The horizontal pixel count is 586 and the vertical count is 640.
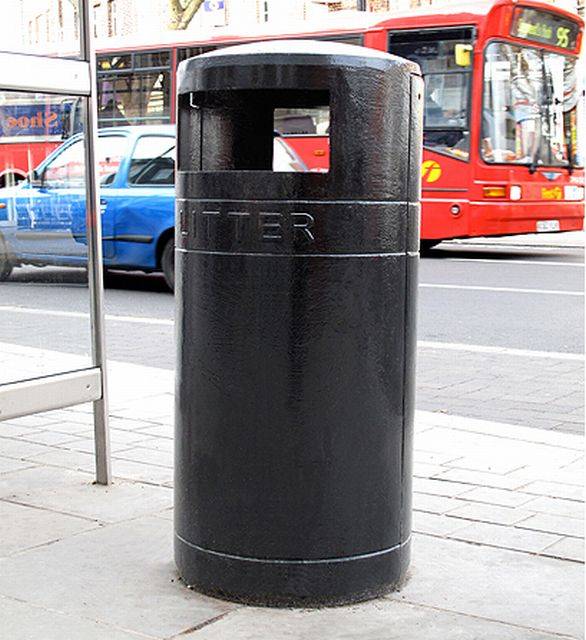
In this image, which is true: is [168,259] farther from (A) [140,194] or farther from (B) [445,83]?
(B) [445,83]

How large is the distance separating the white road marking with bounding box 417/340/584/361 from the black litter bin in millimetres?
5012

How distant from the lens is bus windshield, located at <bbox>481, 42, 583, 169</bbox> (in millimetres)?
15695

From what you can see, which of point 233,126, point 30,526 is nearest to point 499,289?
point 30,526

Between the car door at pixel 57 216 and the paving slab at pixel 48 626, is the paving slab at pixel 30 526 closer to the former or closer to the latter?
the paving slab at pixel 48 626

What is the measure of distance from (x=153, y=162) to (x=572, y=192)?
272 inches

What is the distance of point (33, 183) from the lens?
16.0ft

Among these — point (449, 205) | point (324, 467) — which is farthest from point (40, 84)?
point (449, 205)

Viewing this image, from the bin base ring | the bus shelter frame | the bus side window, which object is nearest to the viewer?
the bin base ring

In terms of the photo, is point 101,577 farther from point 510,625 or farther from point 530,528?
point 530,528

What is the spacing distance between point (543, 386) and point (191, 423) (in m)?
4.13

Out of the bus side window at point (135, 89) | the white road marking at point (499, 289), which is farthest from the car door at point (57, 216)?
the bus side window at point (135, 89)

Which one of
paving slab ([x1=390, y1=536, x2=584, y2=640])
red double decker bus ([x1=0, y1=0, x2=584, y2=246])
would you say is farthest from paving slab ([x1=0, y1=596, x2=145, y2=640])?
red double decker bus ([x1=0, y1=0, x2=584, y2=246])

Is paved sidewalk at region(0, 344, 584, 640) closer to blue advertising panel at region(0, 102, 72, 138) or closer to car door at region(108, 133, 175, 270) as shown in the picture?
blue advertising panel at region(0, 102, 72, 138)

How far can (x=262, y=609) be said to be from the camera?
11.4 ft
